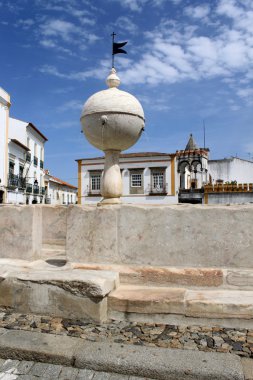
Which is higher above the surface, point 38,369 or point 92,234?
point 92,234

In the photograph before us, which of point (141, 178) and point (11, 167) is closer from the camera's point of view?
point (11, 167)

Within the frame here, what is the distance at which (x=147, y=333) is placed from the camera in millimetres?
2764

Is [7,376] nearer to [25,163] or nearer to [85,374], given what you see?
[85,374]

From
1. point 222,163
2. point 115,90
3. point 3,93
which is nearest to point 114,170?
point 115,90

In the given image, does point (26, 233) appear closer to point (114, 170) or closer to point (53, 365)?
point (114, 170)

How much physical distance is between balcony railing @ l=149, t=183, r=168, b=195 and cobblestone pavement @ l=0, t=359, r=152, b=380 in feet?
119

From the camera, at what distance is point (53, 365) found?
2.30 meters

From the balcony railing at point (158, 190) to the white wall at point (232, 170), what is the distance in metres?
7.83

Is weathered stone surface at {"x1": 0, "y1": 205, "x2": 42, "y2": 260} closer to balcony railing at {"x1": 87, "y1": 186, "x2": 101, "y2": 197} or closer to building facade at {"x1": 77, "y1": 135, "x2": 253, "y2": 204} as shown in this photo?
building facade at {"x1": 77, "y1": 135, "x2": 253, "y2": 204}

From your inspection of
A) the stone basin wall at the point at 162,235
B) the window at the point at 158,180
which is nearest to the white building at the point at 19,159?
the window at the point at 158,180

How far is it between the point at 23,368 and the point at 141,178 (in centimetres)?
3732

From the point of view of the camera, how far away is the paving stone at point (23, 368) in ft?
7.26

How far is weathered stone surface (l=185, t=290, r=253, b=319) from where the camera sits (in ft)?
9.48

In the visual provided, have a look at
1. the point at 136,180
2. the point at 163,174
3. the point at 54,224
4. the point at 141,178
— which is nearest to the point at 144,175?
the point at 141,178
